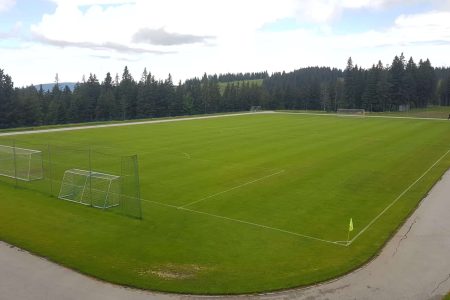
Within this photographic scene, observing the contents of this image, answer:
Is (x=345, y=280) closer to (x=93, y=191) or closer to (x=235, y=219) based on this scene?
(x=235, y=219)

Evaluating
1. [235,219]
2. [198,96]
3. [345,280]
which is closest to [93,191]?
[235,219]

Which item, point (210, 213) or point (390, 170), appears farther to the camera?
point (390, 170)

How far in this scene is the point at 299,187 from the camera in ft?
84.7

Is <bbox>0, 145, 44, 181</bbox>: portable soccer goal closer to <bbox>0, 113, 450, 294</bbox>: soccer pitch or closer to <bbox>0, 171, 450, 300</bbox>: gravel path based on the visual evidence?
<bbox>0, 113, 450, 294</bbox>: soccer pitch

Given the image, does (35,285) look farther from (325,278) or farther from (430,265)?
(430,265)

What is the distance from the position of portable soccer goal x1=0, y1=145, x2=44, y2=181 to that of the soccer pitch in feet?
4.90

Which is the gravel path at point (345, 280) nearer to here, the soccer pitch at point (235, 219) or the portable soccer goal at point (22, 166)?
the soccer pitch at point (235, 219)

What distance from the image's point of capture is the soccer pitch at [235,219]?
14.5 meters

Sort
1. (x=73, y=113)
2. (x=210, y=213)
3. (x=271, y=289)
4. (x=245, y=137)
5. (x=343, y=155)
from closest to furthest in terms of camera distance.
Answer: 1. (x=271, y=289)
2. (x=210, y=213)
3. (x=343, y=155)
4. (x=245, y=137)
5. (x=73, y=113)

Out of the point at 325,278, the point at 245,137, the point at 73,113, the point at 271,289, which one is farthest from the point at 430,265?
the point at 73,113

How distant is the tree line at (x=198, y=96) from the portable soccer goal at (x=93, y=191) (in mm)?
57422

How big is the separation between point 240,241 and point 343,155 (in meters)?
22.7

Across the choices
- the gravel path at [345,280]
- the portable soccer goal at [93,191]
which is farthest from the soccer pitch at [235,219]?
the portable soccer goal at [93,191]

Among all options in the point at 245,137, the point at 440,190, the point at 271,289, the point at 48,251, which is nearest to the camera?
the point at 271,289
